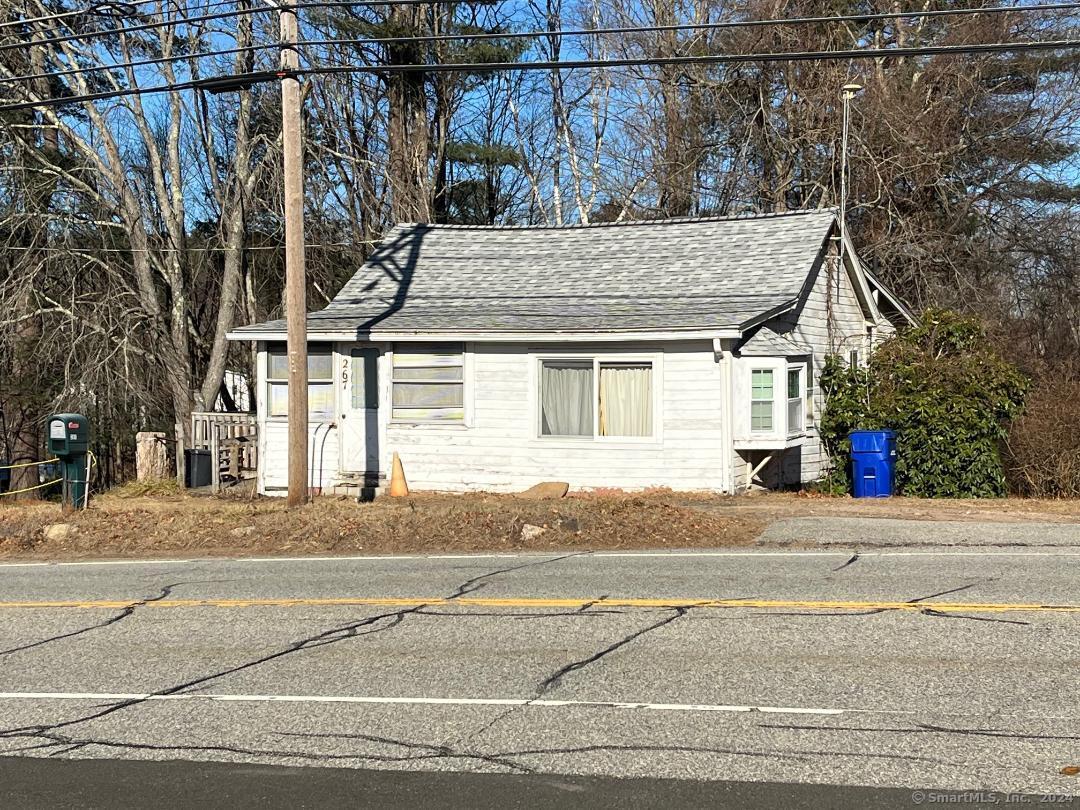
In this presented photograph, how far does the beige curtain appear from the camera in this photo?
61.2 ft

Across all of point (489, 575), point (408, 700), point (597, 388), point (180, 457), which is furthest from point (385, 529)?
point (180, 457)

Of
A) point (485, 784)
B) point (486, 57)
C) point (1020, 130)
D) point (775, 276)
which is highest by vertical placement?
point (486, 57)

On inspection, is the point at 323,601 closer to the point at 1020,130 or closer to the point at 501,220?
the point at 1020,130

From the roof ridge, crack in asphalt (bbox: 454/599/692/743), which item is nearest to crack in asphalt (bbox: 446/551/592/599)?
crack in asphalt (bbox: 454/599/692/743)

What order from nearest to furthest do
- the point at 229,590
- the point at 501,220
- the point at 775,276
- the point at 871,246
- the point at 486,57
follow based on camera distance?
the point at 229,590, the point at 775,276, the point at 871,246, the point at 486,57, the point at 501,220

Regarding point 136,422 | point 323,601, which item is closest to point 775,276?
point 323,601

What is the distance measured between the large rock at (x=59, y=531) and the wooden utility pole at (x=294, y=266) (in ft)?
9.24

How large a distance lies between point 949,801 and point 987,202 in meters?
28.0

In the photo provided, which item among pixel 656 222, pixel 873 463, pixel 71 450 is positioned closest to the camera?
pixel 71 450

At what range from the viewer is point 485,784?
547 centimetres

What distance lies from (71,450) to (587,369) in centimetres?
798

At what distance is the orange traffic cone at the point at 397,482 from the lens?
1920 cm

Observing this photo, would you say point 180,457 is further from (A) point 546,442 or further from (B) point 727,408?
(B) point 727,408

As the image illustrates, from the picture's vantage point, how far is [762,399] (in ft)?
59.9
